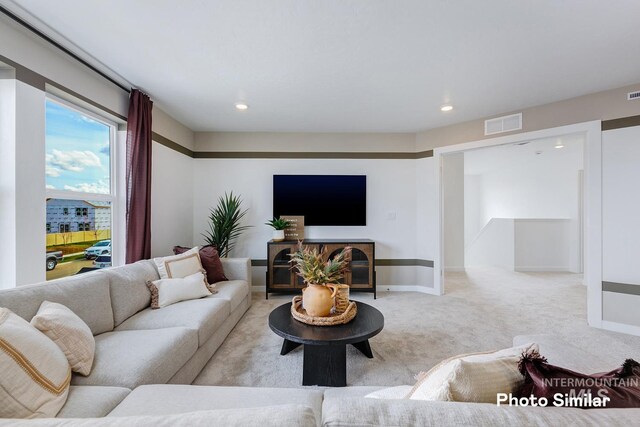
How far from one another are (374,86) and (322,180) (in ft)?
5.67

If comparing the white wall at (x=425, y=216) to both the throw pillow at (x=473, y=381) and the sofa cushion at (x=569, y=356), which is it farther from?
the throw pillow at (x=473, y=381)

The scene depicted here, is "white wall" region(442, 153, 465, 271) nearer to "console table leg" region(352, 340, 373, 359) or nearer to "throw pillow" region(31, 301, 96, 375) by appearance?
"console table leg" region(352, 340, 373, 359)

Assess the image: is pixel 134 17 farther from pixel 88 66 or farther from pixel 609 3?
pixel 609 3

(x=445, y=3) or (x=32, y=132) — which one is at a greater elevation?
(x=445, y=3)

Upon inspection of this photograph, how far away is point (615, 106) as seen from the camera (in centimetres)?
275

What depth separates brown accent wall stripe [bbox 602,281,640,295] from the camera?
2.69 meters

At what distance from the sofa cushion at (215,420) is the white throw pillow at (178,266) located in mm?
2066

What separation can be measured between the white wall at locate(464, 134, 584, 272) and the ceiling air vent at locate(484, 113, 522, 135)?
1237mm

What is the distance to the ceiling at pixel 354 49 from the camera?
1.65 meters

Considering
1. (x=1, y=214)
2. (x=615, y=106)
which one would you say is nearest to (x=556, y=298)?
(x=615, y=106)

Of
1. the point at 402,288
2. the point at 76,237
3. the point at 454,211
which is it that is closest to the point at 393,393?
the point at 76,237

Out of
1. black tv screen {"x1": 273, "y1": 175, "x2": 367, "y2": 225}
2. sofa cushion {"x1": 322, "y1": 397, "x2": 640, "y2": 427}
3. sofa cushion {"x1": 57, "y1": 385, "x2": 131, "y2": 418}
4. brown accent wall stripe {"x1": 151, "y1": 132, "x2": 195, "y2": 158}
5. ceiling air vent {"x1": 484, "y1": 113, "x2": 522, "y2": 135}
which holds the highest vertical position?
ceiling air vent {"x1": 484, "y1": 113, "x2": 522, "y2": 135}

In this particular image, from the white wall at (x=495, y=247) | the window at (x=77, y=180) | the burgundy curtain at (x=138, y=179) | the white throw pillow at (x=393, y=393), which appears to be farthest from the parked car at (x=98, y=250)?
the white wall at (x=495, y=247)

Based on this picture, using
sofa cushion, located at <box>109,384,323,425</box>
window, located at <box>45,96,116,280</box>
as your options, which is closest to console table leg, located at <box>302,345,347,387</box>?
sofa cushion, located at <box>109,384,323,425</box>
